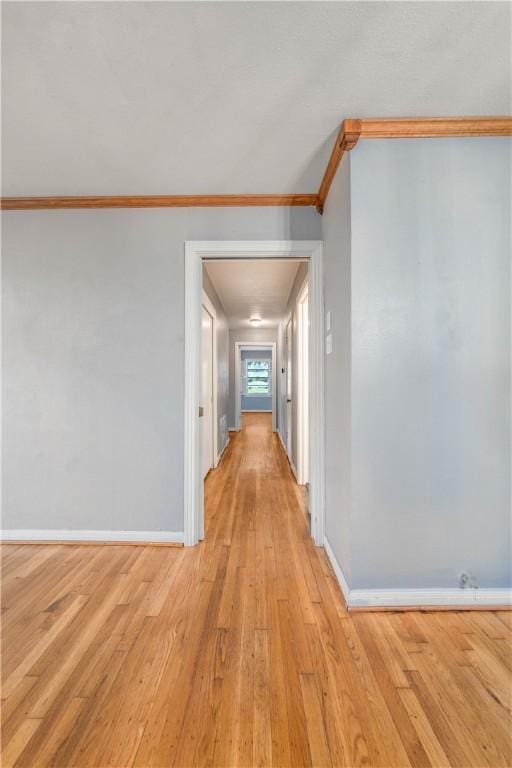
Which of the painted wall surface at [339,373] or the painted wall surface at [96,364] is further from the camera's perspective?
the painted wall surface at [96,364]

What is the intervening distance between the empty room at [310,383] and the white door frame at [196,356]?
0.02 m

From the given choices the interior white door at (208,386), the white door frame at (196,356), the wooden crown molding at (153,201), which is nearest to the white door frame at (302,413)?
the interior white door at (208,386)

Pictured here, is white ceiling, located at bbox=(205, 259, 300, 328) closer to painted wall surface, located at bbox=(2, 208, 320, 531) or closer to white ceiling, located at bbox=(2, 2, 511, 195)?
painted wall surface, located at bbox=(2, 208, 320, 531)

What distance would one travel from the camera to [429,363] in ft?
5.59

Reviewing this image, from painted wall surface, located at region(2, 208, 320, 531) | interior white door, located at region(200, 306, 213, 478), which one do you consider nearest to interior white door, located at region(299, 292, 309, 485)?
interior white door, located at region(200, 306, 213, 478)

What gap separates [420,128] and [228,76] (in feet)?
3.12

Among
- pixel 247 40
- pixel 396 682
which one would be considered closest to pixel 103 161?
pixel 247 40

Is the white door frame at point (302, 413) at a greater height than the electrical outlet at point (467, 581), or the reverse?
the white door frame at point (302, 413)

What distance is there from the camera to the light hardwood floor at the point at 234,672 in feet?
3.47

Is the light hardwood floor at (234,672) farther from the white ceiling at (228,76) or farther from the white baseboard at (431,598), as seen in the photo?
the white ceiling at (228,76)

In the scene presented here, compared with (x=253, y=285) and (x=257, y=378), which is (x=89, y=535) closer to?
(x=253, y=285)

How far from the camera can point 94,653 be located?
143 centimetres

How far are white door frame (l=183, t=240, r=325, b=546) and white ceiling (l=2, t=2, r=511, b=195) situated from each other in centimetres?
48

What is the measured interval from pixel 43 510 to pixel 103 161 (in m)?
2.34
